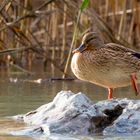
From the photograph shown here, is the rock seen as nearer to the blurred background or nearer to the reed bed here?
the blurred background

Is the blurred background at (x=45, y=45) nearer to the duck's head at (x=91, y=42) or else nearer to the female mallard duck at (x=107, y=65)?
the duck's head at (x=91, y=42)

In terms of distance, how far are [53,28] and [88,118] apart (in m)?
6.91

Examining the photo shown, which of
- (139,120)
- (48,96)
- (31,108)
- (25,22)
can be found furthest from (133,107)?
(25,22)

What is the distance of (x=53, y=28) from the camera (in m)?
12.0

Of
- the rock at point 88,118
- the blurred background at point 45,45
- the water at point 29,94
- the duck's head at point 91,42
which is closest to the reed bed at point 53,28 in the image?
the blurred background at point 45,45

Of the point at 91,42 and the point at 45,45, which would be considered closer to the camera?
the point at 91,42

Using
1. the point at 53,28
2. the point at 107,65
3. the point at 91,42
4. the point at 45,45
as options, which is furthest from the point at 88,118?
the point at 53,28

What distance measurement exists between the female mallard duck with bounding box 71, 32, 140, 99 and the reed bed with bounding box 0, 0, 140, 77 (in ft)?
8.39

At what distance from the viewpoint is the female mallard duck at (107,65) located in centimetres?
657

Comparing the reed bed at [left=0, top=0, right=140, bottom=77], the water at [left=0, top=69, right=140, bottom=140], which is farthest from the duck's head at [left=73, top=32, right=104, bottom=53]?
the reed bed at [left=0, top=0, right=140, bottom=77]

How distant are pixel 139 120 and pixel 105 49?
1668 millimetres

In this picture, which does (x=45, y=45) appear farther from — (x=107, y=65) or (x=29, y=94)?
(x=107, y=65)

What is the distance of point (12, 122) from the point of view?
5762mm

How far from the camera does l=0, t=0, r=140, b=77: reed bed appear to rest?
984cm
